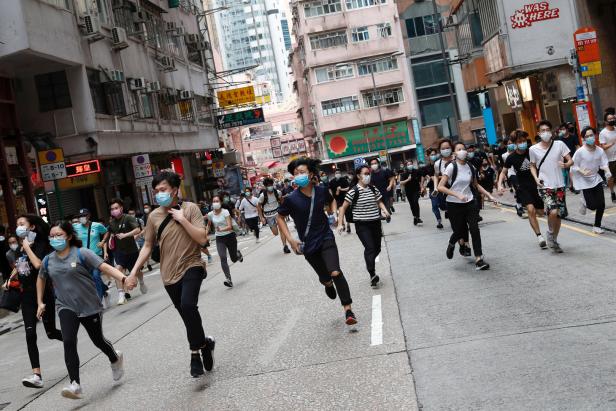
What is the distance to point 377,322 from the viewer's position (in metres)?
9.21

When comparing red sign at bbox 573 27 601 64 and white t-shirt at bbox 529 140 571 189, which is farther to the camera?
red sign at bbox 573 27 601 64

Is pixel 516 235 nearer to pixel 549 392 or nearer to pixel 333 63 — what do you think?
pixel 549 392

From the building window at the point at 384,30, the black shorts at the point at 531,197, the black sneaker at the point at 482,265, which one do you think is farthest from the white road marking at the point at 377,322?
the building window at the point at 384,30

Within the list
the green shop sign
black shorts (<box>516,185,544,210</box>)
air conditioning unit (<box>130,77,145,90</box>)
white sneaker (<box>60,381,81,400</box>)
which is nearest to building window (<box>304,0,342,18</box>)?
the green shop sign

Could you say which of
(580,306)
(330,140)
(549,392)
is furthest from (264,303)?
(330,140)

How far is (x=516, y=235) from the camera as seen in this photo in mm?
15906

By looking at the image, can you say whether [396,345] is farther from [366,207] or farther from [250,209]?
[250,209]

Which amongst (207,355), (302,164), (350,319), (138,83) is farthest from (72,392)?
(138,83)

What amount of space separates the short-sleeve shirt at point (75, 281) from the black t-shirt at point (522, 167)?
7.38 metres

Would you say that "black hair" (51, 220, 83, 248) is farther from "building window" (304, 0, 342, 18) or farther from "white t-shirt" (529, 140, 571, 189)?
"building window" (304, 0, 342, 18)

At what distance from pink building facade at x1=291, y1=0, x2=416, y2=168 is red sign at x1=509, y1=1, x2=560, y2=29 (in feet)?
132

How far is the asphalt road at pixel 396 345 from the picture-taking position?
20.3 ft

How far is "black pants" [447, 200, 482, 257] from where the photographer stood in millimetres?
12117

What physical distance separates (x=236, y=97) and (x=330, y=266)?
44.2 m
